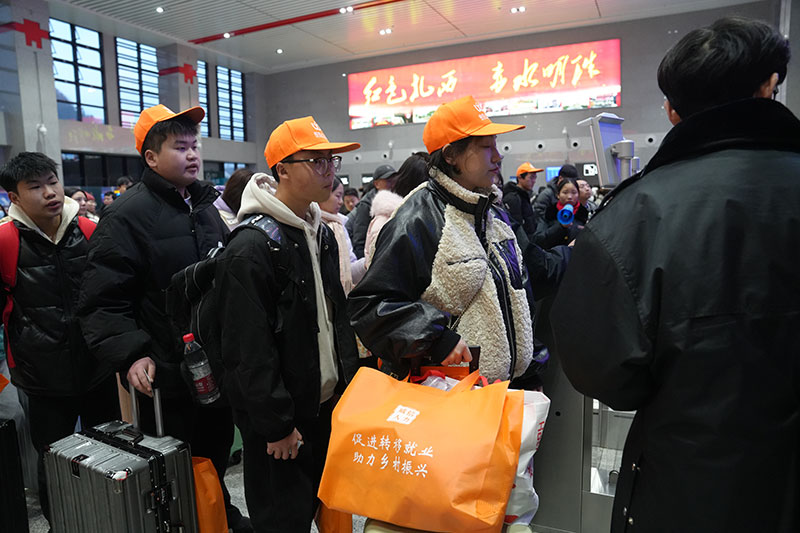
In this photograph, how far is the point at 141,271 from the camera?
2.21 meters

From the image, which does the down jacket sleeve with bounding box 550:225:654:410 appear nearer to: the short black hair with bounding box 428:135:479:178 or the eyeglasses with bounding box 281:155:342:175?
the short black hair with bounding box 428:135:479:178

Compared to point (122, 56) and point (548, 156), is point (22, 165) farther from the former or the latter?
point (122, 56)

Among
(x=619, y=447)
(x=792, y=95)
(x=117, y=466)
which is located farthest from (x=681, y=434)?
(x=792, y=95)

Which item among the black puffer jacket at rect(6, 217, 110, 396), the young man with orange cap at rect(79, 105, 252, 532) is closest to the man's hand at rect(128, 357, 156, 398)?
the young man with orange cap at rect(79, 105, 252, 532)

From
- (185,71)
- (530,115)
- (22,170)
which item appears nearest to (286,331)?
(22,170)

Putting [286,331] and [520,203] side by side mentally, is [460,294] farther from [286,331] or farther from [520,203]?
[520,203]

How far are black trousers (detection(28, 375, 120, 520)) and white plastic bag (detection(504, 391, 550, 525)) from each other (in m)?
2.27

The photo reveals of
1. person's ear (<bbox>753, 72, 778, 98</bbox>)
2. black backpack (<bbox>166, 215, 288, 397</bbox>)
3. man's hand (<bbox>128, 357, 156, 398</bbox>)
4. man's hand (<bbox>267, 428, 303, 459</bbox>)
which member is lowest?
man's hand (<bbox>267, 428, 303, 459</bbox>)

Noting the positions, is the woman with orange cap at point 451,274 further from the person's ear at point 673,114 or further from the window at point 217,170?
the window at point 217,170

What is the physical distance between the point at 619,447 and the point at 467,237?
212 centimetres

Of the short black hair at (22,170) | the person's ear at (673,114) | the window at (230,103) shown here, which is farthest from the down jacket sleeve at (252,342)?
the window at (230,103)

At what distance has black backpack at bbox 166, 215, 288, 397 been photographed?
1943mm

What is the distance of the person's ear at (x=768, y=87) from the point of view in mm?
1072

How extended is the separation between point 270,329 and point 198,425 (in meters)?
0.87
